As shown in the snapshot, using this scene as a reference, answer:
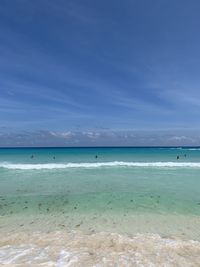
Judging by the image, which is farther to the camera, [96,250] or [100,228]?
[100,228]

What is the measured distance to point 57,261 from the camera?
5840 mm

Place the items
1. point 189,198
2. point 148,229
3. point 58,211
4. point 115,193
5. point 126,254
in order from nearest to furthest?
point 126,254 < point 148,229 < point 58,211 < point 189,198 < point 115,193

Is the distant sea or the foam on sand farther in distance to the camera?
the distant sea

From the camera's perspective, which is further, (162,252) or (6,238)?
(6,238)

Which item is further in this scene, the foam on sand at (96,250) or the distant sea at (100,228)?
the distant sea at (100,228)

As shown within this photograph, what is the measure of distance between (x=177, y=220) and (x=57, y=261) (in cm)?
556

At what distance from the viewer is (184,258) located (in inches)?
240

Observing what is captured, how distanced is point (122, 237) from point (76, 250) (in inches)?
66.3

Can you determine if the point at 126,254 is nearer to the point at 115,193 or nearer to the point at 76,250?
the point at 76,250

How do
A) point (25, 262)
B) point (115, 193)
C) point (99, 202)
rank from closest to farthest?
point (25, 262) → point (99, 202) → point (115, 193)

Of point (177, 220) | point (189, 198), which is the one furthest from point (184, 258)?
point (189, 198)

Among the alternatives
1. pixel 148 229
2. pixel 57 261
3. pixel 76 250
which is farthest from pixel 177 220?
pixel 57 261

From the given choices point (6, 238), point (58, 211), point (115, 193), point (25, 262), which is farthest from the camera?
point (115, 193)

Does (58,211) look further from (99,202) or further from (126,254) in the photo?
(126,254)
